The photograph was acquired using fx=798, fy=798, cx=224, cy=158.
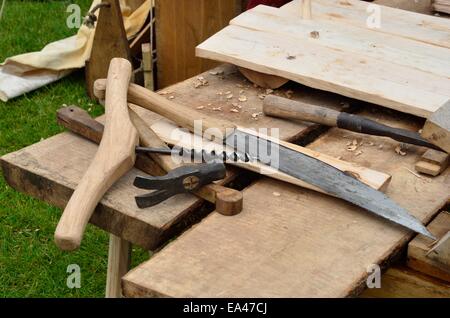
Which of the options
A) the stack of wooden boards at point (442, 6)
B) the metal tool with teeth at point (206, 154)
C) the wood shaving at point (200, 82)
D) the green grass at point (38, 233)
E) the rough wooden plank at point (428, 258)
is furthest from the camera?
the green grass at point (38, 233)

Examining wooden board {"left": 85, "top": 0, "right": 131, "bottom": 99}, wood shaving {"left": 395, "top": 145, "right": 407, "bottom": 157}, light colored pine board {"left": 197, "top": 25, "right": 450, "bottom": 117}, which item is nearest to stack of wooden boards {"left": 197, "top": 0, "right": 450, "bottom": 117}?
light colored pine board {"left": 197, "top": 25, "right": 450, "bottom": 117}

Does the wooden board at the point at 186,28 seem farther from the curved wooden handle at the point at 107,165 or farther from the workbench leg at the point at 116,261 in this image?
the curved wooden handle at the point at 107,165

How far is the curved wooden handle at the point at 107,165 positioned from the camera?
145cm

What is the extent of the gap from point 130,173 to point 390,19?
1056 millimetres

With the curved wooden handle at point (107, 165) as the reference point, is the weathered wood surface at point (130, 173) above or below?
below

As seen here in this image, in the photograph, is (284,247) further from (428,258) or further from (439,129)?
(439,129)

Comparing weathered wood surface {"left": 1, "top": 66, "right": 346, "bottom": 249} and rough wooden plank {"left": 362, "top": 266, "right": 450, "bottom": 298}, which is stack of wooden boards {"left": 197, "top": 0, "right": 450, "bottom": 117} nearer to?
weathered wood surface {"left": 1, "top": 66, "right": 346, "bottom": 249}

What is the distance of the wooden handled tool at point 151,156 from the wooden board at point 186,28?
1801 mm

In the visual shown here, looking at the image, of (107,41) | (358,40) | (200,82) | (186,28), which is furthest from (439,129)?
(107,41)

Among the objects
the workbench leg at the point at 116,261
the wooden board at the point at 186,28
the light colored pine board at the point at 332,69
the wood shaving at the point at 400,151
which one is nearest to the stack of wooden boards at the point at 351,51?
the light colored pine board at the point at 332,69

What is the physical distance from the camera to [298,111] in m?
1.94
